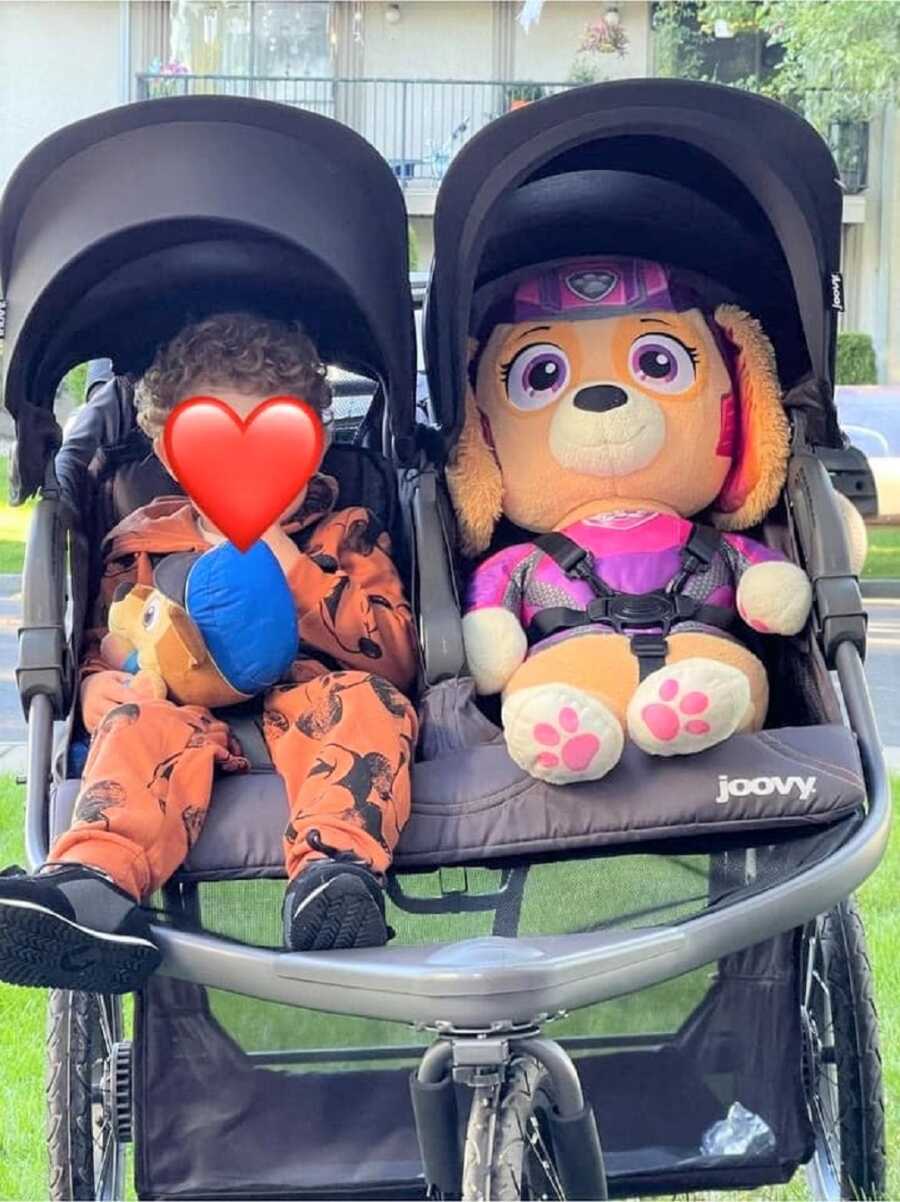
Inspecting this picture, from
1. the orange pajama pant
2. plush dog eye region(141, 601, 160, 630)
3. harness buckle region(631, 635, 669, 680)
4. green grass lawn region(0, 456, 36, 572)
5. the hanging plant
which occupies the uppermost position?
the hanging plant

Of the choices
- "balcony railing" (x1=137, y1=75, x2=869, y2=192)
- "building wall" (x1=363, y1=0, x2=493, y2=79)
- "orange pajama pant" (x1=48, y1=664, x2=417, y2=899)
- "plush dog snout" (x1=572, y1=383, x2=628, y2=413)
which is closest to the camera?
"orange pajama pant" (x1=48, y1=664, x2=417, y2=899)

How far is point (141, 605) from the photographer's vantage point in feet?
7.73

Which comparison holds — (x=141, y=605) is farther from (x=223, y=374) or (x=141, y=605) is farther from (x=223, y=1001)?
(x=223, y=1001)

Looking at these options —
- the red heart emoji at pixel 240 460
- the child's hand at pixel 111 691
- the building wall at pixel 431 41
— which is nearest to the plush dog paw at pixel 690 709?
the red heart emoji at pixel 240 460

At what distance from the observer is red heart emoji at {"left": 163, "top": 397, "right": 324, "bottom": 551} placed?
80.7 inches

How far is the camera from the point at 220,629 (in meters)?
2.11

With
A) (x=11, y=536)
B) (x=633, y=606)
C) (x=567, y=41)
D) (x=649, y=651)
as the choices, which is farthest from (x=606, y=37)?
(x=649, y=651)

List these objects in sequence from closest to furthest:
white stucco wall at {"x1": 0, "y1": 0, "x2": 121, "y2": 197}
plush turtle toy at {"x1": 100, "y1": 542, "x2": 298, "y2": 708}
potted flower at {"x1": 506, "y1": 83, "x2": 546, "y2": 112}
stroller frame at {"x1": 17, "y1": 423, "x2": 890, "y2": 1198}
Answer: stroller frame at {"x1": 17, "y1": 423, "x2": 890, "y2": 1198}, plush turtle toy at {"x1": 100, "y1": 542, "x2": 298, "y2": 708}, potted flower at {"x1": 506, "y1": 83, "x2": 546, "y2": 112}, white stucco wall at {"x1": 0, "y1": 0, "x2": 121, "y2": 197}

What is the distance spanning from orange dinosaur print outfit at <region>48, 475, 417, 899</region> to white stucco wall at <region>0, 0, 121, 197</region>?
567 inches

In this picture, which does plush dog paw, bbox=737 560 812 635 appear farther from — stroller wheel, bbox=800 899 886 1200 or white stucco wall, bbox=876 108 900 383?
white stucco wall, bbox=876 108 900 383

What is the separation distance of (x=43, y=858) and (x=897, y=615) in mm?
7511

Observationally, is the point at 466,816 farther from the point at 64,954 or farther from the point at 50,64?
the point at 50,64

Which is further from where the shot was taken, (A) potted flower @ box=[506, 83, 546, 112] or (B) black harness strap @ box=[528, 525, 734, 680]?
(A) potted flower @ box=[506, 83, 546, 112]

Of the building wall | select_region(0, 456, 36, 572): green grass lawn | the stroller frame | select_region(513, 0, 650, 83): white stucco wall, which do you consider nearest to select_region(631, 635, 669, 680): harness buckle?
the stroller frame
